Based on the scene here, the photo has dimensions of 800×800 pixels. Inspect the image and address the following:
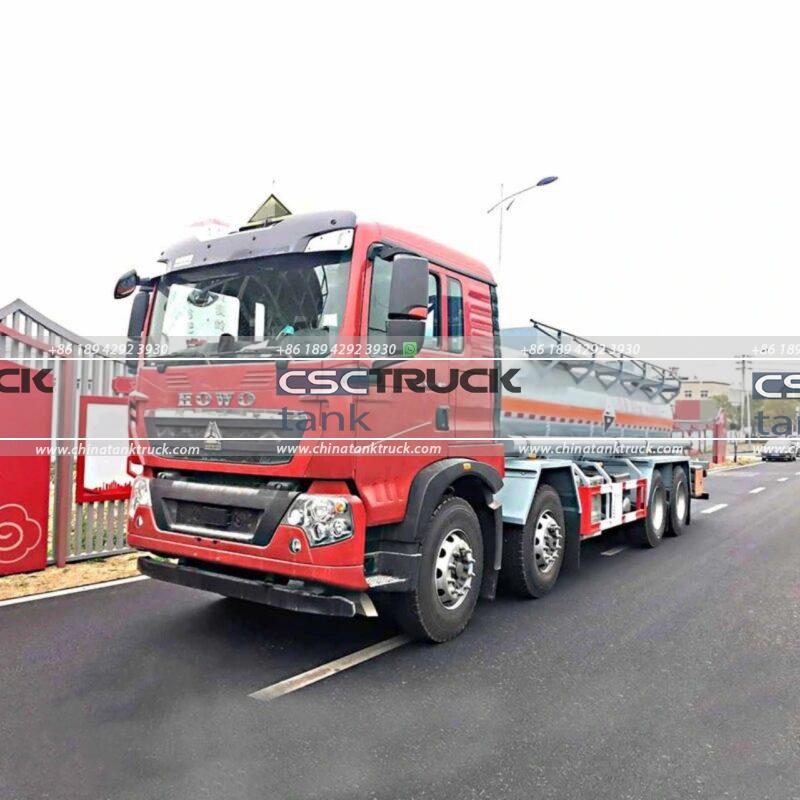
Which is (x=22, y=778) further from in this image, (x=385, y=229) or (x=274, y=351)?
(x=385, y=229)

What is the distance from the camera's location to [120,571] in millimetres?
6719

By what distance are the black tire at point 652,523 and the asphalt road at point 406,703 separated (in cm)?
256

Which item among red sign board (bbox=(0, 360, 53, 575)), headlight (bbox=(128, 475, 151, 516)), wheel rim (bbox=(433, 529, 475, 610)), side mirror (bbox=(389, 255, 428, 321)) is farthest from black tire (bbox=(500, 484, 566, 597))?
red sign board (bbox=(0, 360, 53, 575))

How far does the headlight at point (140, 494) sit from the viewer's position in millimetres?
4648

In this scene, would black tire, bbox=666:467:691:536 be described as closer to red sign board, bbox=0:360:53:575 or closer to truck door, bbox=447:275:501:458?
truck door, bbox=447:275:501:458

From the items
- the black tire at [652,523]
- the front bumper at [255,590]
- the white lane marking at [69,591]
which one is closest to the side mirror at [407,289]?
the front bumper at [255,590]

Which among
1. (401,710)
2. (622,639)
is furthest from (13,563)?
(622,639)

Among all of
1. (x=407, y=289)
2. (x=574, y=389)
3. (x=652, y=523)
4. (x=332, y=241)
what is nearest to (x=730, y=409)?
(x=652, y=523)

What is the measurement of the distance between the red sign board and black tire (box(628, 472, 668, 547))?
717cm

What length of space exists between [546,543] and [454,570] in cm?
163

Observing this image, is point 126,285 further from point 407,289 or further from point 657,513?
point 657,513

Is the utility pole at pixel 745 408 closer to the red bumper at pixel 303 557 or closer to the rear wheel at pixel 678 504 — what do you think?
the rear wheel at pixel 678 504

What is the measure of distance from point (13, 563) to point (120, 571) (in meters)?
0.99

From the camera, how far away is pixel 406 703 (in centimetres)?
369
